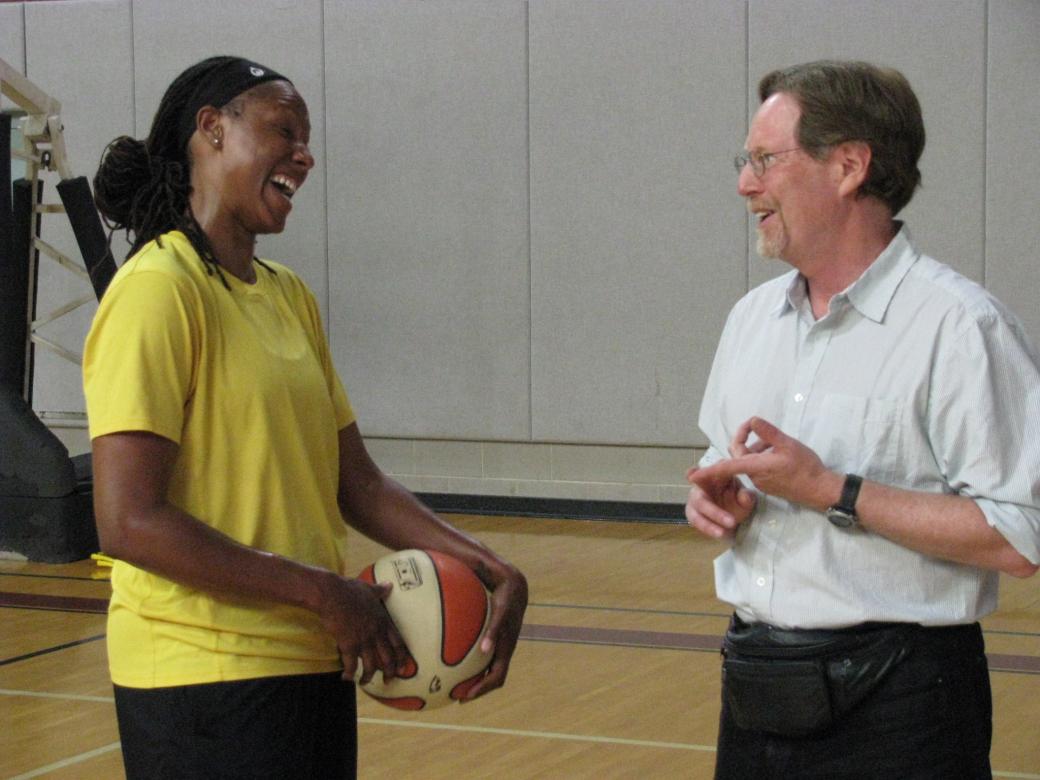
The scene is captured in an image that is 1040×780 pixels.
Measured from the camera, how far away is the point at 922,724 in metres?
1.88

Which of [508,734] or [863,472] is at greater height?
[863,472]

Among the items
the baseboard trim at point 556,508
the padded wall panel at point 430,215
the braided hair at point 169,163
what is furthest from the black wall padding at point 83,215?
the braided hair at point 169,163

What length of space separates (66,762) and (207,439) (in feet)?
8.61

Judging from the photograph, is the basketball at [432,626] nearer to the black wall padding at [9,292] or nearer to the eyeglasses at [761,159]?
the eyeglasses at [761,159]

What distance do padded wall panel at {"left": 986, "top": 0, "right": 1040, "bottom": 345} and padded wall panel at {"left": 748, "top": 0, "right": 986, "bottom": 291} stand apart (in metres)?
0.06

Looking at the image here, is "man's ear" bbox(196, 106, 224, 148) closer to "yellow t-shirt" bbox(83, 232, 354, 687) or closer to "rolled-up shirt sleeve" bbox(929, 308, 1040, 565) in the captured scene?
"yellow t-shirt" bbox(83, 232, 354, 687)

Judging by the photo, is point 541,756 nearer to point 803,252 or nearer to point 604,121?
point 803,252

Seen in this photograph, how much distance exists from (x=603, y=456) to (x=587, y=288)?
1.02m

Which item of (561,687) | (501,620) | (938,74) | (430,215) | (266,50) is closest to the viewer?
(501,620)

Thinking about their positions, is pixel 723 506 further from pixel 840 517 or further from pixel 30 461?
pixel 30 461

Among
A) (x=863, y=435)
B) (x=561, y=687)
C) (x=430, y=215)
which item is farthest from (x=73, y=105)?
(x=863, y=435)

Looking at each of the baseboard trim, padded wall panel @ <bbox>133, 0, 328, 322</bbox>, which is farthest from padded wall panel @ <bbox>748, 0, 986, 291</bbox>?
padded wall panel @ <bbox>133, 0, 328, 322</bbox>

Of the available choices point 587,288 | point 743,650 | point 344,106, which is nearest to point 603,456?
point 587,288

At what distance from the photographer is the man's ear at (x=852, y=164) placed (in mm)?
1947
